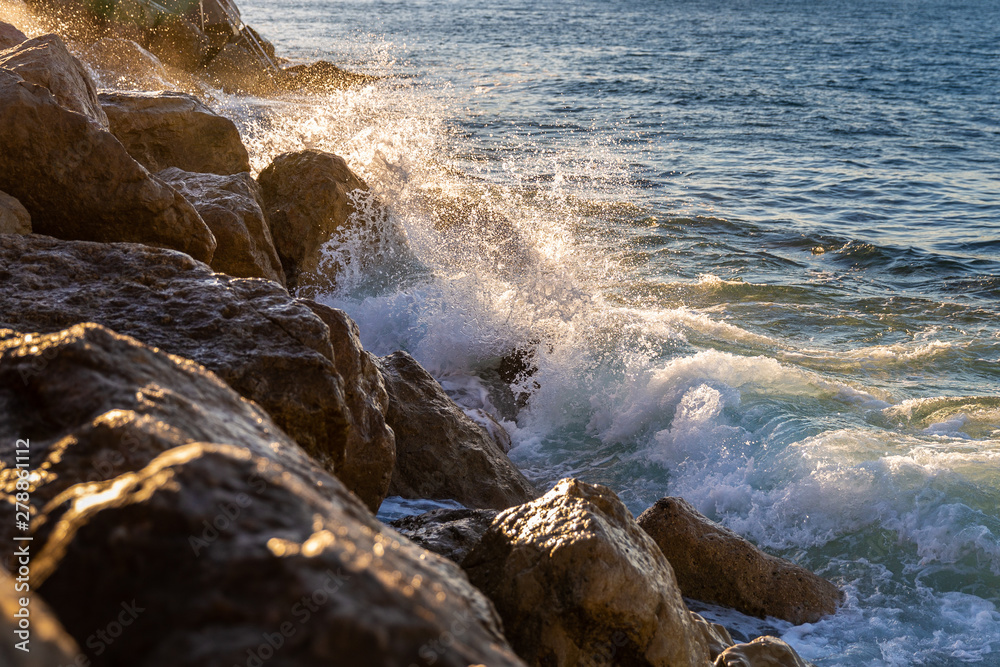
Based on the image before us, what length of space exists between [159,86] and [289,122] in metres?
2.28

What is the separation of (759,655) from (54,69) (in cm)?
517

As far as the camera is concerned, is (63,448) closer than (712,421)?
Yes

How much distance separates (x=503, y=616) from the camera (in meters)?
2.83

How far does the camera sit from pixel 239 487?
1293 millimetres

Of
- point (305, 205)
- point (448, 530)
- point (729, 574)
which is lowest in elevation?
point (729, 574)

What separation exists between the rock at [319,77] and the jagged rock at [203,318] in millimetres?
20628

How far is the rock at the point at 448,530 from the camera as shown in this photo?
337cm

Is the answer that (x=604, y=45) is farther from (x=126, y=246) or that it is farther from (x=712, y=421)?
(x=126, y=246)

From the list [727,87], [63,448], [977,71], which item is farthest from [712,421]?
[977,71]

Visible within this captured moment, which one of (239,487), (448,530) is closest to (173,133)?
(448,530)

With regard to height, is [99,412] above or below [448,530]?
above

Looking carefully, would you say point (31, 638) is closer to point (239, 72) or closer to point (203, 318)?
point (203, 318)

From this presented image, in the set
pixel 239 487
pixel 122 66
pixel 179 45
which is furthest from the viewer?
pixel 179 45

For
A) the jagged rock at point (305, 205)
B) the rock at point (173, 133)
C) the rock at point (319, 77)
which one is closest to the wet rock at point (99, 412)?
the jagged rock at point (305, 205)
